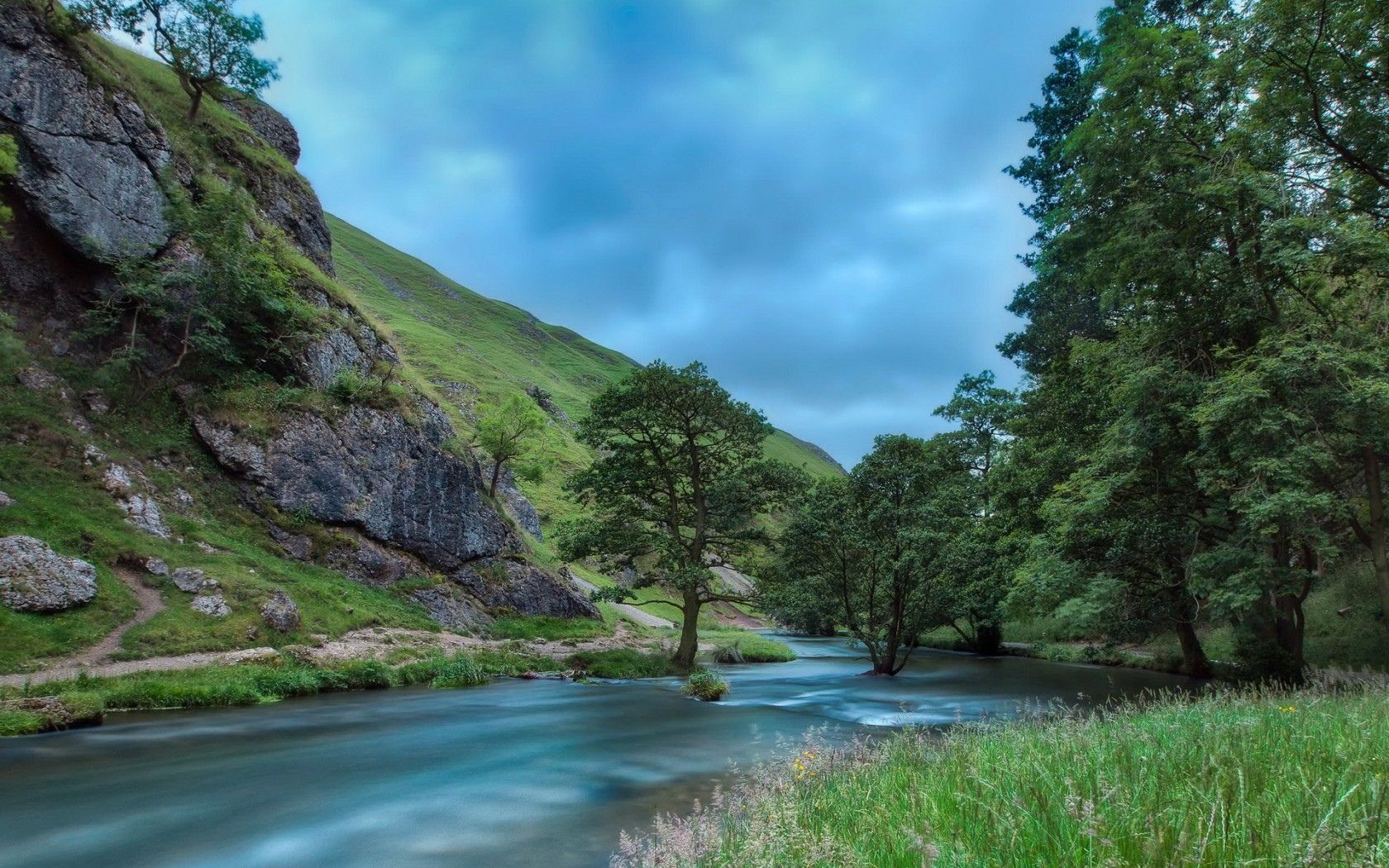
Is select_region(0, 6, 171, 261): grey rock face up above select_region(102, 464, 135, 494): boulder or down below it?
above

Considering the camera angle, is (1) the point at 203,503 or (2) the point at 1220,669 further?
(1) the point at 203,503

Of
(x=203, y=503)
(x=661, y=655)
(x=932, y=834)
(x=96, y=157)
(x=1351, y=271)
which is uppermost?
(x=96, y=157)

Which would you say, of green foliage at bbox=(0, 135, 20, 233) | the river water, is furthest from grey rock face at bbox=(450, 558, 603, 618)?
green foliage at bbox=(0, 135, 20, 233)

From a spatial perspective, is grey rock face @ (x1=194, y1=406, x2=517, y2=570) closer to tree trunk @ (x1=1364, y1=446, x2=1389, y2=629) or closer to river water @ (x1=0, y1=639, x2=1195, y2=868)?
river water @ (x1=0, y1=639, x2=1195, y2=868)

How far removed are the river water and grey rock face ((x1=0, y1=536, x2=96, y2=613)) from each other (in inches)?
232

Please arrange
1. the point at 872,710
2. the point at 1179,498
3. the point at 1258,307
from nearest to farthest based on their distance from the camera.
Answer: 1. the point at 1258,307
2. the point at 1179,498
3. the point at 872,710

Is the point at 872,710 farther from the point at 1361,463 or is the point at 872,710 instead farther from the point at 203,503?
the point at 203,503

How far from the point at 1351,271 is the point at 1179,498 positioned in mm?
7834

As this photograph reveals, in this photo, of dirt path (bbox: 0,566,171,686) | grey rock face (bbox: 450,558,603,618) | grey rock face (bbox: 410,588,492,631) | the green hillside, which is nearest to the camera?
dirt path (bbox: 0,566,171,686)

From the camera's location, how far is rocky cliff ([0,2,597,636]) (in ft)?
101

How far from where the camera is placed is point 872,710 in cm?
2409

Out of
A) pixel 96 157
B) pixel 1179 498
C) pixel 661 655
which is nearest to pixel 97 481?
pixel 96 157

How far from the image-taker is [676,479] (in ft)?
108

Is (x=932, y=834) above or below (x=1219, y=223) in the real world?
below
